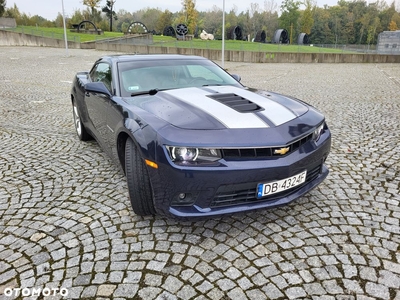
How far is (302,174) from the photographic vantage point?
2.60 meters

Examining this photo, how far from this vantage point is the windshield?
350cm

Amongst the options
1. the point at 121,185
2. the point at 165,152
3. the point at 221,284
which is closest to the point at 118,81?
the point at 121,185

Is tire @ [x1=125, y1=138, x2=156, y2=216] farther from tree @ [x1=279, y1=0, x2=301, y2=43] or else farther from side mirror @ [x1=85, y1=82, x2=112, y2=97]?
tree @ [x1=279, y1=0, x2=301, y2=43]

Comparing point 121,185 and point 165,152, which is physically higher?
point 165,152

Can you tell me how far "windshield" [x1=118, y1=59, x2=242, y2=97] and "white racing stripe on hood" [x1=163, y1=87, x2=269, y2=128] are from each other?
0.35 meters

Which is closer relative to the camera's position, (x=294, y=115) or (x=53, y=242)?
(x=53, y=242)

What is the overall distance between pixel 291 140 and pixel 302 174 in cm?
33

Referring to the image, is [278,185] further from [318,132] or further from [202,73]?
[202,73]

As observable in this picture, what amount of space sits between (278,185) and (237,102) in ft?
3.07

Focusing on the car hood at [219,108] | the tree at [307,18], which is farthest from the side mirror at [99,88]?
the tree at [307,18]

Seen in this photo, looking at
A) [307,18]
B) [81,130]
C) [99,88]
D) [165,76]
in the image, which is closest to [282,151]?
[165,76]

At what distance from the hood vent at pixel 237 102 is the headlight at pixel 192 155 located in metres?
0.63

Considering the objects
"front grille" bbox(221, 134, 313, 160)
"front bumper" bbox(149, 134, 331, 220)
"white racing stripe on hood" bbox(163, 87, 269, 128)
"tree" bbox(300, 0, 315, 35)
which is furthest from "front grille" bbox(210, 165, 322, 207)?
"tree" bbox(300, 0, 315, 35)

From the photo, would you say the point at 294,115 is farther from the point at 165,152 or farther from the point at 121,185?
the point at 121,185
